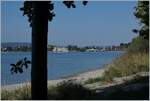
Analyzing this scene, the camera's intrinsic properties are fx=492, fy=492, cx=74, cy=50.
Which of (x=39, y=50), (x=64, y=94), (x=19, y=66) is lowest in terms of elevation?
(x=64, y=94)

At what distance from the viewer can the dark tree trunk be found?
23.3 feet

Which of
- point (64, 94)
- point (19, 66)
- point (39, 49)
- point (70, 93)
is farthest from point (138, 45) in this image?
point (39, 49)

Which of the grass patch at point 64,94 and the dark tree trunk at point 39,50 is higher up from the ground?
the dark tree trunk at point 39,50

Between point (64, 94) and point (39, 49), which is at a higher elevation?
point (39, 49)

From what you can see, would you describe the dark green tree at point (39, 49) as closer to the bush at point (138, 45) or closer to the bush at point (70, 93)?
the bush at point (70, 93)

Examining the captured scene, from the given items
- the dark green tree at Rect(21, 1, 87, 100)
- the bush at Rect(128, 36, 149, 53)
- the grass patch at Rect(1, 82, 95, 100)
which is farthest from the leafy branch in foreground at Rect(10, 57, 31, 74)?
the bush at Rect(128, 36, 149, 53)

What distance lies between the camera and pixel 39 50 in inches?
279

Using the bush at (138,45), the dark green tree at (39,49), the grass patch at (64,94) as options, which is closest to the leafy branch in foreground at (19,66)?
the dark green tree at (39,49)

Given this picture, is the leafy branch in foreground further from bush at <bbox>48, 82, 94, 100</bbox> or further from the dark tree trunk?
bush at <bbox>48, 82, 94, 100</bbox>

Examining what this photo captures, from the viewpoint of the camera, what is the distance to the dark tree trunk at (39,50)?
7102 mm

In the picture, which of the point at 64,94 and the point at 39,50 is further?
the point at 64,94

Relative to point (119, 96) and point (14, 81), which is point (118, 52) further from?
point (119, 96)

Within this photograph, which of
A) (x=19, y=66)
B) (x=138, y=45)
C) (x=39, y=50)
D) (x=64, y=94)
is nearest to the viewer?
(x=39, y=50)

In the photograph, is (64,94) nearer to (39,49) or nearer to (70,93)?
(70,93)
